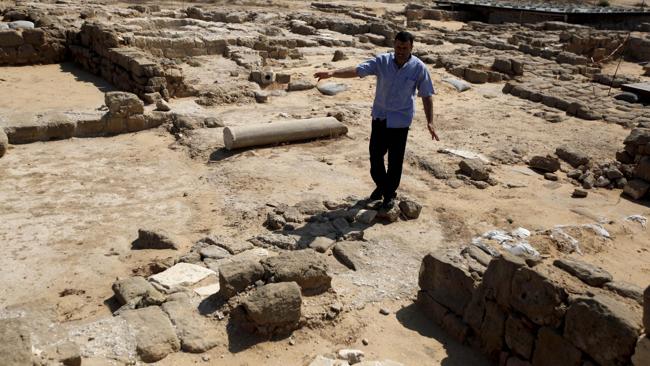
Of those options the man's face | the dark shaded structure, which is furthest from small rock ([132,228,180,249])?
the dark shaded structure

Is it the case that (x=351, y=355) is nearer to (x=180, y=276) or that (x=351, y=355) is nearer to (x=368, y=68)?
(x=180, y=276)

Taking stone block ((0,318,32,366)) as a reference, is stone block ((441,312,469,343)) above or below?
below

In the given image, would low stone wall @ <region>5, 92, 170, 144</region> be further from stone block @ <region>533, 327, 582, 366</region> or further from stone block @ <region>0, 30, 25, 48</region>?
stone block @ <region>533, 327, 582, 366</region>

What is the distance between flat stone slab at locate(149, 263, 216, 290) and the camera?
5.35m

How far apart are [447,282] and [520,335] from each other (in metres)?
0.96

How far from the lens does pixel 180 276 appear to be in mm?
5488

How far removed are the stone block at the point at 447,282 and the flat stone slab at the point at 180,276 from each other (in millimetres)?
2146

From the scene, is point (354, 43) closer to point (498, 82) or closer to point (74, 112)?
point (498, 82)

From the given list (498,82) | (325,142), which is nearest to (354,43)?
(498,82)

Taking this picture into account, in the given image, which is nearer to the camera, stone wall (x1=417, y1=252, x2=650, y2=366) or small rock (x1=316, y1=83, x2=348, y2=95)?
stone wall (x1=417, y1=252, x2=650, y2=366)

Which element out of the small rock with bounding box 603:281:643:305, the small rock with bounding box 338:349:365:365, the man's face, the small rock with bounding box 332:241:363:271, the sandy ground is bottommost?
the sandy ground

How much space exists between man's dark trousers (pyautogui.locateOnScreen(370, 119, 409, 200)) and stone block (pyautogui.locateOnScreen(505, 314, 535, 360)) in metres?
2.93

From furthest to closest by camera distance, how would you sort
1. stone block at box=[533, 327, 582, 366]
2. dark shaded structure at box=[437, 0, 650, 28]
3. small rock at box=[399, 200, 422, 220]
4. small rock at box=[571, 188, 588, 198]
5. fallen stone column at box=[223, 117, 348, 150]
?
dark shaded structure at box=[437, 0, 650, 28]
fallen stone column at box=[223, 117, 348, 150]
small rock at box=[571, 188, 588, 198]
small rock at box=[399, 200, 422, 220]
stone block at box=[533, 327, 582, 366]

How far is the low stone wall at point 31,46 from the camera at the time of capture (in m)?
14.9
